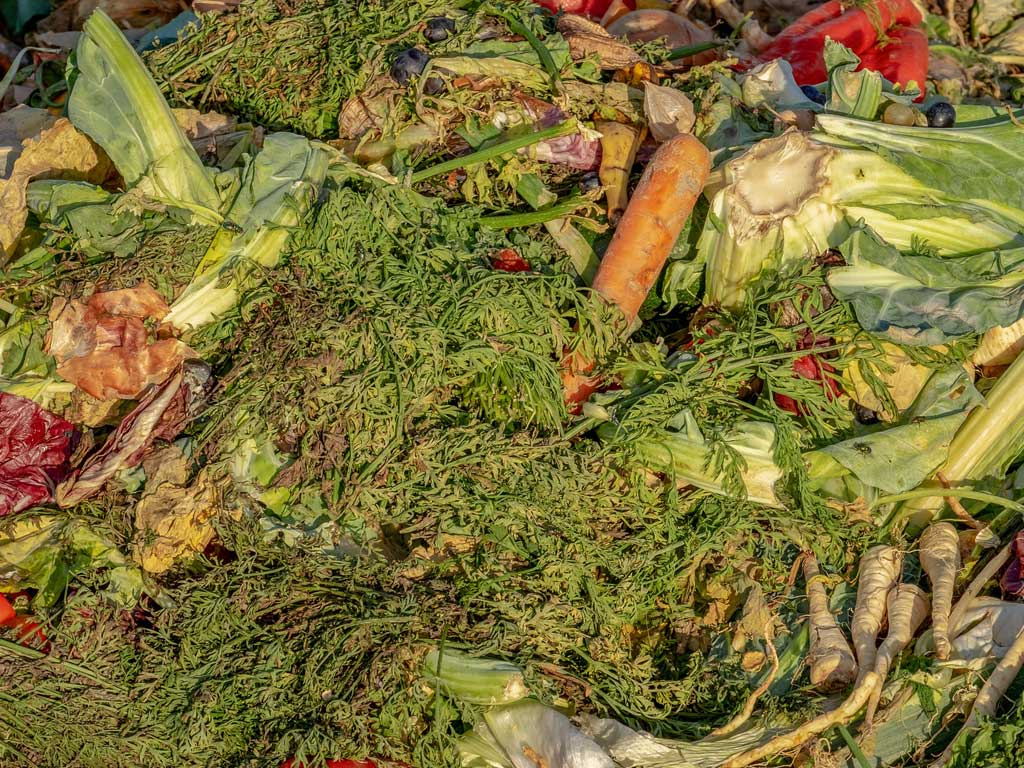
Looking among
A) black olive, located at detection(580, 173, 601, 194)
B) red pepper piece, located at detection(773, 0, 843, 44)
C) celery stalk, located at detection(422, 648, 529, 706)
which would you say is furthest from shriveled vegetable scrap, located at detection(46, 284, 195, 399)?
red pepper piece, located at detection(773, 0, 843, 44)

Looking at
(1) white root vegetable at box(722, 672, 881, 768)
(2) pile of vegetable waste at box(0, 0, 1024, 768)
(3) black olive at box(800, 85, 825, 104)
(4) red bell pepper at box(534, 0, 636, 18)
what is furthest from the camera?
(4) red bell pepper at box(534, 0, 636, 18)

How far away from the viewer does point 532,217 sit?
12.6 feet

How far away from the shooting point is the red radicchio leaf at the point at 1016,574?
Result: 3.45m

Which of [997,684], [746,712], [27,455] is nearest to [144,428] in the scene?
[27,455]

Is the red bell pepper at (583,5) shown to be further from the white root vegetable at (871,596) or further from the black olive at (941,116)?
the white root vegetable at (871,596)

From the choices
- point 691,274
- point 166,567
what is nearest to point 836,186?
point 691,274

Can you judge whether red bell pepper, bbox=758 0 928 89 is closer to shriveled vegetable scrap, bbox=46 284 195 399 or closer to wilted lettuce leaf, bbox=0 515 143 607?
shriveled vegetable scrap, bbox=46 284 195 399

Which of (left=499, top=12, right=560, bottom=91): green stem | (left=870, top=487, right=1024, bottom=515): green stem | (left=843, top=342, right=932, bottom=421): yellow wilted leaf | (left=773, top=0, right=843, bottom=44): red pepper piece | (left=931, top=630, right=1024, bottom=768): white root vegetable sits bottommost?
(left=931, top=630, right=1024, bottom=768): white root vegetable

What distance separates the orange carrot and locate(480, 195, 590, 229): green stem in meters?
0.18

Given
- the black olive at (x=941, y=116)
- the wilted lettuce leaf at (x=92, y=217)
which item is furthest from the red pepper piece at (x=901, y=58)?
the wilted lettuce leaf at (x=92, y=217)

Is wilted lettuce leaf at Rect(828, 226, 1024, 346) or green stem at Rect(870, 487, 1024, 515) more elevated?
wilted lettuce leaf at Rect(828, 226, 1024, 346)

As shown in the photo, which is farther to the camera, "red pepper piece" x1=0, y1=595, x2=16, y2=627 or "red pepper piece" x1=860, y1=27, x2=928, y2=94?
"red pepper piece" x1=860, y1=27, x2=928, y2=94

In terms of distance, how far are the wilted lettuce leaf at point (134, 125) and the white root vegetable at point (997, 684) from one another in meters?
2.91

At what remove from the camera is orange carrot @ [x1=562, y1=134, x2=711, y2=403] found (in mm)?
3795
